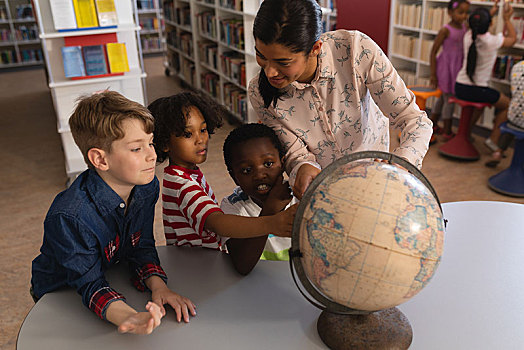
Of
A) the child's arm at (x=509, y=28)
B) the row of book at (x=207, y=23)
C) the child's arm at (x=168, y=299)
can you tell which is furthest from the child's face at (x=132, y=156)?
the row of book at (x=207, y=23)

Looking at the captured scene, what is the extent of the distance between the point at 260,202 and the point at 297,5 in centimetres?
65

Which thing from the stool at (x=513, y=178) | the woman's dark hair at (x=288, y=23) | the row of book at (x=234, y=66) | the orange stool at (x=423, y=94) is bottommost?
the stool at (x=513, y=178)

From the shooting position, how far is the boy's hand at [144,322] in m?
1.10

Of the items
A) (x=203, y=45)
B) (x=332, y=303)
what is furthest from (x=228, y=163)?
(x=203, y=45)

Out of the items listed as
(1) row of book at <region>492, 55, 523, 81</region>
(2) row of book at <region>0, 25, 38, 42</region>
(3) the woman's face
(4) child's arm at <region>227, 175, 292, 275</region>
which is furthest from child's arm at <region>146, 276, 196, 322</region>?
(2) row of book at <region>0, 25, 38, 42</region>

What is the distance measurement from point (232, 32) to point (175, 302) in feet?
15.4

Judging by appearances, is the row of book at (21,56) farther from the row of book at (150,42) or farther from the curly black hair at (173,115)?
the curly black hair at (173,115)

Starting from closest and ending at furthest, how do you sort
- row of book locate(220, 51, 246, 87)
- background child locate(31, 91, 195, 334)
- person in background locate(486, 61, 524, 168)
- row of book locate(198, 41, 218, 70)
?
→ background child locate(31, 91, 195, 334), person in background locate(486, 61, 524, 168), row of book locate(220, 51, 246, 87), row of book locate(198, 41, 218, 70)

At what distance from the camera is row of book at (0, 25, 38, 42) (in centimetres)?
942

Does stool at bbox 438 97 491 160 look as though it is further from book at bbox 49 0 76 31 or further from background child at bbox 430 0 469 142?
book at bbox 49 0 76 31

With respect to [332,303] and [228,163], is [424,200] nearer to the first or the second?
[332,303]

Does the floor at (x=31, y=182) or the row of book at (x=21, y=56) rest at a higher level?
the row of book at (x=21, y=56)

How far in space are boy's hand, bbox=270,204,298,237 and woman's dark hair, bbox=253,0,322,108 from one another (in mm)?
486

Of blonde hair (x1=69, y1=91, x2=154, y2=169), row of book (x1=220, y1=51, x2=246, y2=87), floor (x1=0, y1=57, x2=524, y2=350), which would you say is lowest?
floor (x1=0, y1=57, x2=524, y2=350)
